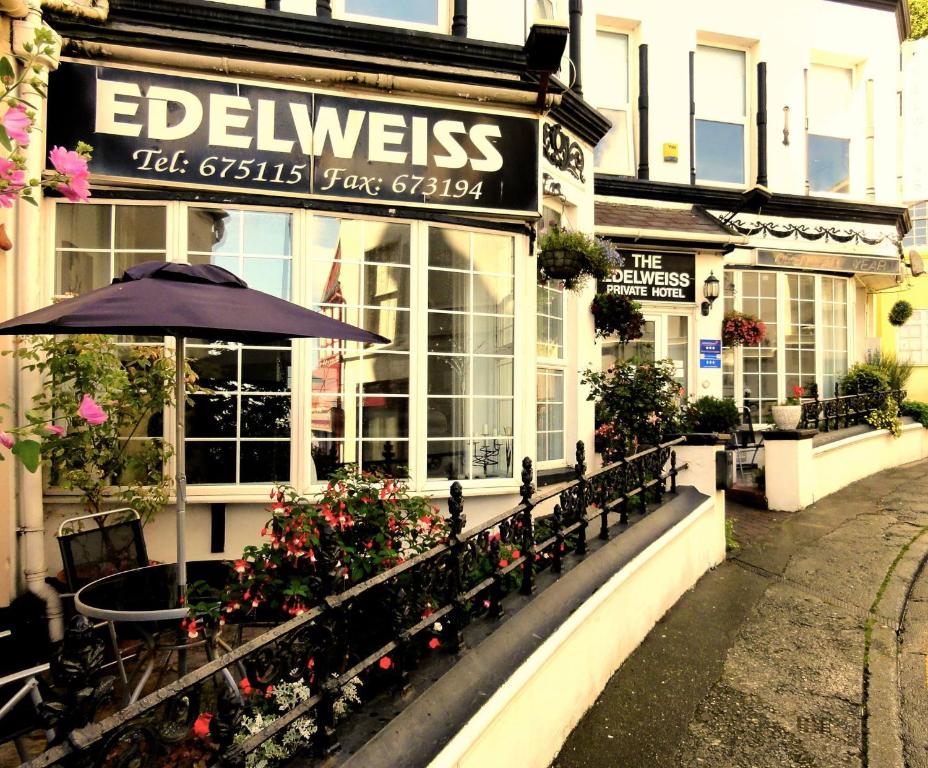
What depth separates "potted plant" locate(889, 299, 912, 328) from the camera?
1416cm

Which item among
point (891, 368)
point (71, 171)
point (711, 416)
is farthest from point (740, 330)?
point (71, 171)

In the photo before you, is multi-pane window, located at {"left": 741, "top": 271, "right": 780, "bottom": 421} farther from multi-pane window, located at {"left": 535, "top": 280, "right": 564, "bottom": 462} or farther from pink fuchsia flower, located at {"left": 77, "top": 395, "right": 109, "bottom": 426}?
pink fuchsia flower, located at {"left": 77, "top": 395, "right": 109, "bottom": 426}

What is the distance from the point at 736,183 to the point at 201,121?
30.8 ft

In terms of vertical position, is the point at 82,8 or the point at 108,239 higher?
the point at 82,8

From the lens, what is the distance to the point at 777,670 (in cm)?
421

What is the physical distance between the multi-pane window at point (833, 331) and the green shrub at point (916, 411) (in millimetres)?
1239

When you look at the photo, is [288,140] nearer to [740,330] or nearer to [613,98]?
[613,98]

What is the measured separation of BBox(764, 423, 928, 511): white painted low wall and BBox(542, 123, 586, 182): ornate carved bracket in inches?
177

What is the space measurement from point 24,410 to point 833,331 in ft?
42.5

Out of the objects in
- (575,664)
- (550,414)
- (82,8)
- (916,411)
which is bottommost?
(575,664)

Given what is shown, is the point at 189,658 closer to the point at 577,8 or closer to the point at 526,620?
the point at 526,620

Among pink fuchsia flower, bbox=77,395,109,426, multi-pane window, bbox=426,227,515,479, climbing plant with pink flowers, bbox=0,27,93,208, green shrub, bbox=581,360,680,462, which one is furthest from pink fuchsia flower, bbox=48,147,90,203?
green shrub, bbox=581,360,680,462

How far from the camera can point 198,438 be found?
519 cm

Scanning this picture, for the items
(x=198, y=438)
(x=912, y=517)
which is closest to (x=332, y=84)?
(x=198, y=438)
